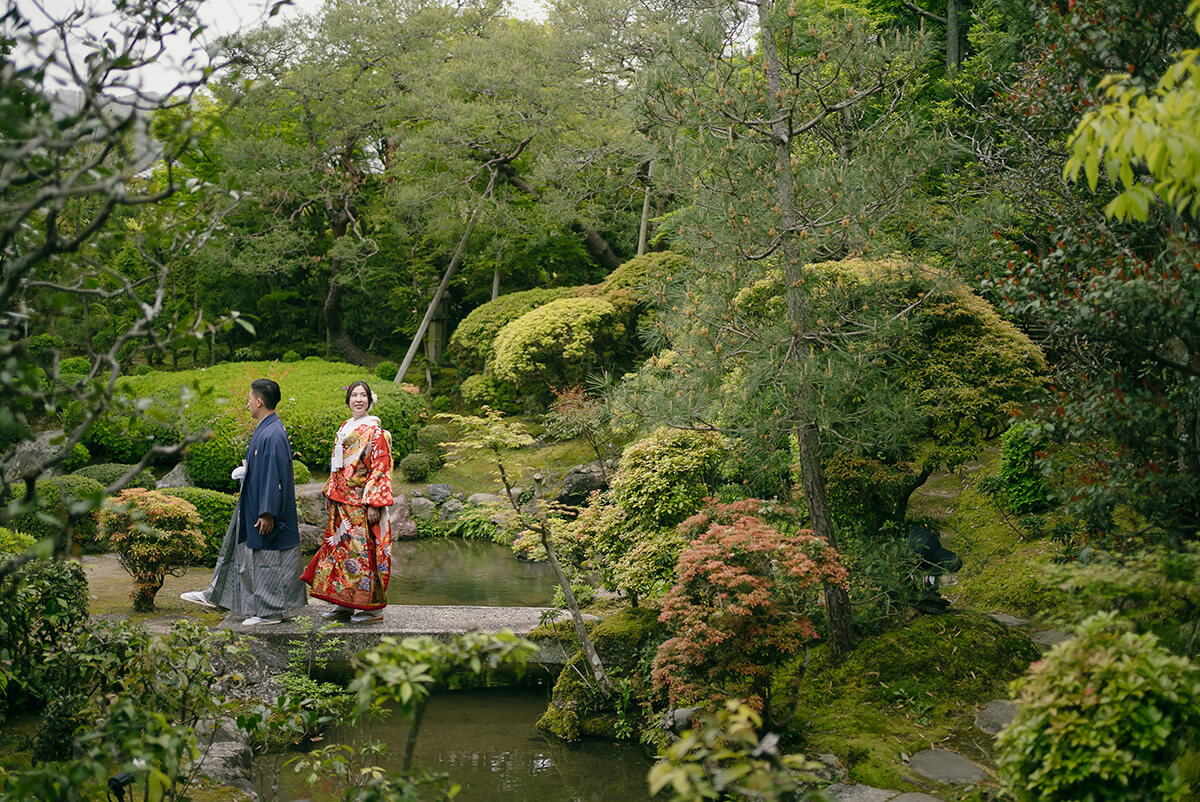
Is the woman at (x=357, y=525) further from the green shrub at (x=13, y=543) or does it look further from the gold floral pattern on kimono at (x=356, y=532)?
the green shrub at (x=13, y=543)

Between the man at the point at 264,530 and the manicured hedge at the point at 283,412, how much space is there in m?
4.64

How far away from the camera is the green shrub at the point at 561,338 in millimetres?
13406

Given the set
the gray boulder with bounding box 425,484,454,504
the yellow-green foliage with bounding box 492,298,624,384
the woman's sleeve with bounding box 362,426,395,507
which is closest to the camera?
the woman's sleeve with bounding box 362,426,395,507

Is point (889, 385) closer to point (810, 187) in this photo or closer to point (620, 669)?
point (810, 187)

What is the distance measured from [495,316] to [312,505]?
231 inches

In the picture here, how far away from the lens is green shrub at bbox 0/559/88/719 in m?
3.19

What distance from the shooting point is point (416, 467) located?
13055mm

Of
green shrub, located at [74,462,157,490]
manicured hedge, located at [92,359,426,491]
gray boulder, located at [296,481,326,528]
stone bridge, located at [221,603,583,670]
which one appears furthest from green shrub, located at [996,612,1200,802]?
green shrub, located at [74,462,157,490]

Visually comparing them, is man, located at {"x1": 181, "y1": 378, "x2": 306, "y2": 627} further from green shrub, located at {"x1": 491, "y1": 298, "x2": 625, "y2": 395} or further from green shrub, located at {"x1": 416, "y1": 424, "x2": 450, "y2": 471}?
green shrub, located at {"x1": 416, "y1": 424, "x2": 450, "y2": 471}

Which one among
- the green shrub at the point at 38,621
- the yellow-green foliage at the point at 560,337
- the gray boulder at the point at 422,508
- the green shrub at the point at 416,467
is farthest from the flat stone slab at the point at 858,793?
the green shrub at the point at 416,467

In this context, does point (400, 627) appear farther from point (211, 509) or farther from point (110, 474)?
point (110, 474)

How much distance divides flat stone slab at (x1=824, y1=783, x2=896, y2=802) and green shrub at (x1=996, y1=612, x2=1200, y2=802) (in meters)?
1.21

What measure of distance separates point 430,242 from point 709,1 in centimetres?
1412

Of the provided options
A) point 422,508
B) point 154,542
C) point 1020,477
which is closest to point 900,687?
point 1020,477
